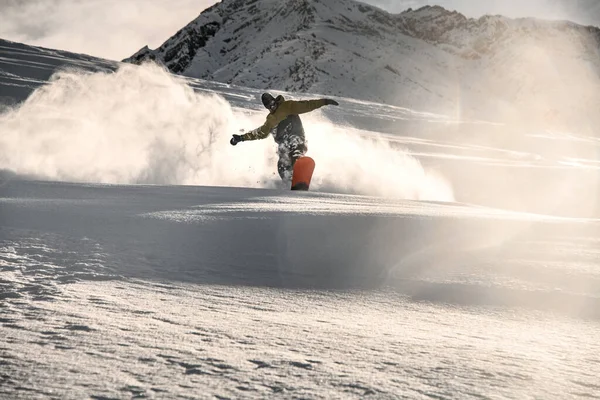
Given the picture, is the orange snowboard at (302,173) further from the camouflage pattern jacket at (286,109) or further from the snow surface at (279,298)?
the snow surface at (279,298)

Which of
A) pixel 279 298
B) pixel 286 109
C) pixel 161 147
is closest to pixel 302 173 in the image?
pixel 286 109

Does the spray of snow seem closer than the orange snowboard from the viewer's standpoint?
No

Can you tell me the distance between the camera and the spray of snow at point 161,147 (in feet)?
28.8

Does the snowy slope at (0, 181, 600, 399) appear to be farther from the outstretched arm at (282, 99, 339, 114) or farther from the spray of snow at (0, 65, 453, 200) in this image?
the spray of snow at (0, 65, 453, 200)

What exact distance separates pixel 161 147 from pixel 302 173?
3.28 metres

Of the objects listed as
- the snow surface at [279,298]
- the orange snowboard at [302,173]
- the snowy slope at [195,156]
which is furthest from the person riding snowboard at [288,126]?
the snow surface at [279,298]

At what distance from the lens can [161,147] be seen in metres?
9.95

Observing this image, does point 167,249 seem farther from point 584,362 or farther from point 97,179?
point 97,179

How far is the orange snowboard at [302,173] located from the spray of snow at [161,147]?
4.30 ft

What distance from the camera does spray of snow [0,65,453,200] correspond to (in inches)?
346

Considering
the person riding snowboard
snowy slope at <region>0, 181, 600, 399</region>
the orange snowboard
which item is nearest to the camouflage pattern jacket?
the person riding snowboard

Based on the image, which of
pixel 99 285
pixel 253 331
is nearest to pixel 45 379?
pixel 253 331

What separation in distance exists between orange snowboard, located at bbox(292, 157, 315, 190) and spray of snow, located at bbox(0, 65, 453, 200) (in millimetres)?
1311

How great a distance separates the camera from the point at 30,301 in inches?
79.5
